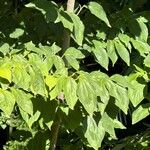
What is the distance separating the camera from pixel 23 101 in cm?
147

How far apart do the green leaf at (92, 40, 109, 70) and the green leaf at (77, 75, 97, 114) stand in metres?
0.31

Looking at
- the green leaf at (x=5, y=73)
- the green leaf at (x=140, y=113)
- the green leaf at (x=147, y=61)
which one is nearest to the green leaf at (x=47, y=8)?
the green leaf at (x=5, y=73)

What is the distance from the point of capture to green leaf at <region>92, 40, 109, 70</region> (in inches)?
70.1

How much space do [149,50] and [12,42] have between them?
61 cm

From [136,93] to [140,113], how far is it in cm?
16

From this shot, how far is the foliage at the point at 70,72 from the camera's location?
1.47 metres

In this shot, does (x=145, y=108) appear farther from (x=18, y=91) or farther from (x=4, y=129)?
(x=4, y=129)

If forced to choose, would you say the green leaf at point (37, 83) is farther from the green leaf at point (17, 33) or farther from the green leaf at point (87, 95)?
the green leaf at point (17, 33)

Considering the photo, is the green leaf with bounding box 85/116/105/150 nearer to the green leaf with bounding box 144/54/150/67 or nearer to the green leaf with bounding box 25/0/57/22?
the green leaf with bounding box 144/54/150/67

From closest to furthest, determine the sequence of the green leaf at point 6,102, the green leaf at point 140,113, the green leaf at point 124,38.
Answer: the green leaf at point 6,102 → the green leaf at point 124,38 → the green leaf at point 140,113

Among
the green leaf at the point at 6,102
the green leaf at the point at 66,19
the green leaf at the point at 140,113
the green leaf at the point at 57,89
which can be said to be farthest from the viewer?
the green leaf at the point at 140,113

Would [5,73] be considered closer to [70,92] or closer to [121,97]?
[70,92]

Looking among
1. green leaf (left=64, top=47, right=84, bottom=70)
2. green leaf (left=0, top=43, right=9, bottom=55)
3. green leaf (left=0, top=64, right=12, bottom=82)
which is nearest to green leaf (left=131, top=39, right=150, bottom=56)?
green leaf (left=64, top=47, right=84, bottom=70)

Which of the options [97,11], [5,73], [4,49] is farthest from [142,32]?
[5,73]
